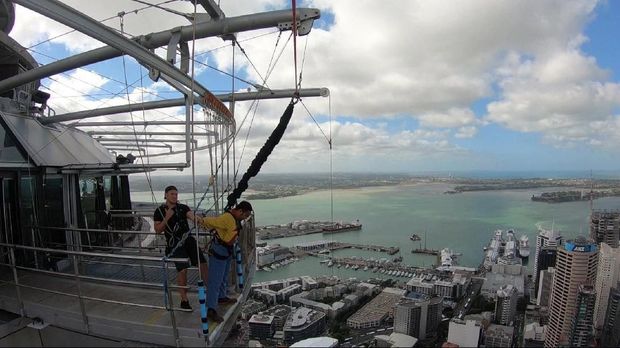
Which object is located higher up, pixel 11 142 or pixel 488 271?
pixel 11 142

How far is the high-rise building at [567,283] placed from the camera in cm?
715

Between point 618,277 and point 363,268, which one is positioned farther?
point 363,268

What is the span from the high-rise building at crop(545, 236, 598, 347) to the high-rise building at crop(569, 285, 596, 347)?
14 centimetres

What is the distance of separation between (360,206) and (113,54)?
71296mm

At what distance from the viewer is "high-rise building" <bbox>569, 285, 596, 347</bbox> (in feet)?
20.3

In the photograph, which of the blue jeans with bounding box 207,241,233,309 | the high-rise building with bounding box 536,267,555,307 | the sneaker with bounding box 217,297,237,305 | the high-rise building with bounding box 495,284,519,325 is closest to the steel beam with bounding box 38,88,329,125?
the blue jeans with bounding box 207,241,233,309

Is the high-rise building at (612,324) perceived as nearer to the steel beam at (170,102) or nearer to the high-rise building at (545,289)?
the steel beam at (170,102)

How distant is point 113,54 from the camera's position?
473 centimetres

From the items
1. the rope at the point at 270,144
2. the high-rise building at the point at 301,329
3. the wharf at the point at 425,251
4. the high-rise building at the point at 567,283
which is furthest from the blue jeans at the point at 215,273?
the wharf at the point at 425,251

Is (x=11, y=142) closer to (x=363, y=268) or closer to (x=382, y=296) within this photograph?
(x=382, y=296)

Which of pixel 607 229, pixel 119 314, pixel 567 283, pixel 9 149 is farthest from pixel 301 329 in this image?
pixel 607 229

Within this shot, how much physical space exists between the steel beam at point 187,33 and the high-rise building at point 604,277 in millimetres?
7642

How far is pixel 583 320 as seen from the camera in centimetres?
695

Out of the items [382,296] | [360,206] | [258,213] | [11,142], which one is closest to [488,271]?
[382,296]
